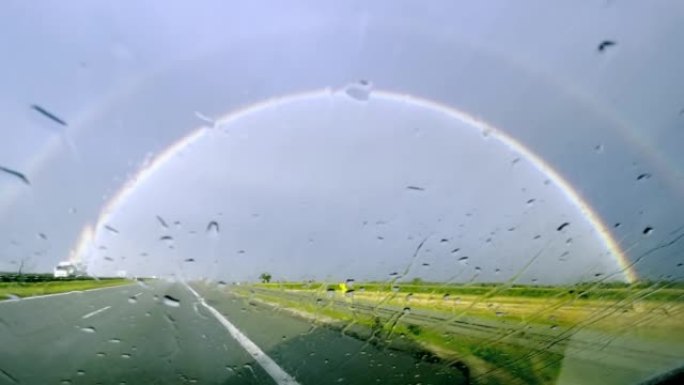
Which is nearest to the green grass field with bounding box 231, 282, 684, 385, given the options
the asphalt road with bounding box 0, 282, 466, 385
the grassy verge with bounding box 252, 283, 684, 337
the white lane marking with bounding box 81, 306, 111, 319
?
the grassy verge with bounding box 252, 283, 684, 337

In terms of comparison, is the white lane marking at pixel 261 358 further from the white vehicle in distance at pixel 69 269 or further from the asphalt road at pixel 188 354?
the white vehicle in distance at pixel 69 269

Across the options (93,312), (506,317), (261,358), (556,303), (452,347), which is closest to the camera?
(556,303)

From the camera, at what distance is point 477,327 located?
851cm

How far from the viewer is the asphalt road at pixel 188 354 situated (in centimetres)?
771

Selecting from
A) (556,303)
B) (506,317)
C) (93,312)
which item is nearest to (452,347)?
(506,317)

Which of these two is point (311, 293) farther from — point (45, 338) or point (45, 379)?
point (45, 379)

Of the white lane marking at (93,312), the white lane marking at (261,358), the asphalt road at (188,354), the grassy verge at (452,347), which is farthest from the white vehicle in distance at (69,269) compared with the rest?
the white lane marking at (93,312)

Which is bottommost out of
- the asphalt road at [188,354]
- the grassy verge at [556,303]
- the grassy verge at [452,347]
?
the asphalt road at [188,354]

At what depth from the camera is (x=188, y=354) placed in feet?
33.7

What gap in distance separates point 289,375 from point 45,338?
5.19m

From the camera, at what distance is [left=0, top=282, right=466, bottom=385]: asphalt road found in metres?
7.71

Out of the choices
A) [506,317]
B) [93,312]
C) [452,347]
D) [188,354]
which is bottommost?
[188,354]

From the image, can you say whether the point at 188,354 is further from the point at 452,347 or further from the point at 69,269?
the point at 452,347

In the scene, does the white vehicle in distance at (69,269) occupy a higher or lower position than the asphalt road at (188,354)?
higher
